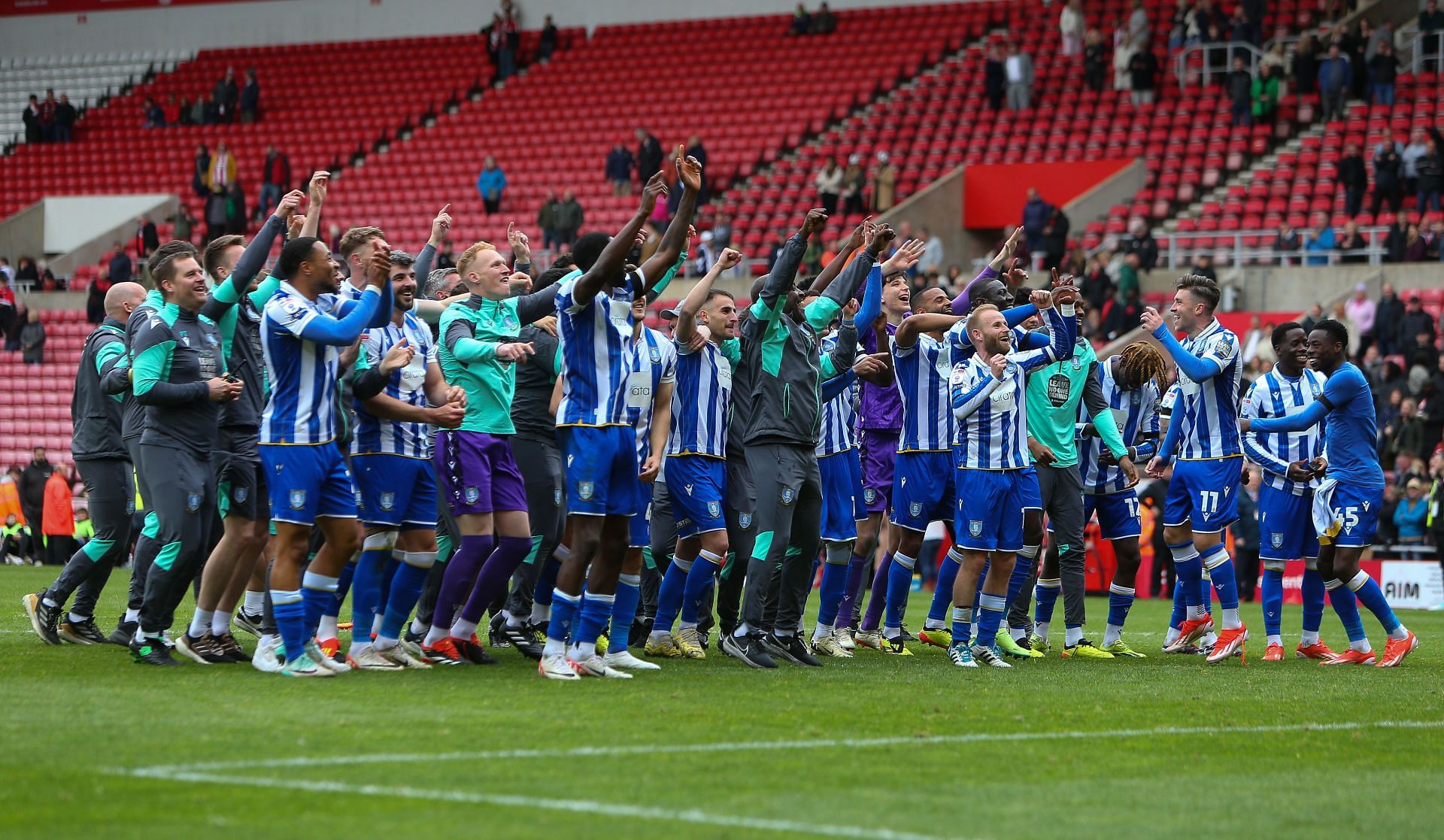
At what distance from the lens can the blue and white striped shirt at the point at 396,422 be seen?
957 centimetres

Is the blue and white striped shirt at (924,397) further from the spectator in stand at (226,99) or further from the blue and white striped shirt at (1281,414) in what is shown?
the spectator in stand at (226,99)

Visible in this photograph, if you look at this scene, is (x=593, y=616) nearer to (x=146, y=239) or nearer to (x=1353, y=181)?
Result: (x=1353, y=181)

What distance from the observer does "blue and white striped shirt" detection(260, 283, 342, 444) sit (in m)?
8.95

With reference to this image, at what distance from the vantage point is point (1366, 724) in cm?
856

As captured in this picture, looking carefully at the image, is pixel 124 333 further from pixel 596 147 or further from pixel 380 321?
pixel 596 147

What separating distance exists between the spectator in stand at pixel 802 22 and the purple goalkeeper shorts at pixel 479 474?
99.3ft

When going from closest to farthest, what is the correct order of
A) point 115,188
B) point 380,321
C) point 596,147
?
point 380,321, point 596,147, point 115,188

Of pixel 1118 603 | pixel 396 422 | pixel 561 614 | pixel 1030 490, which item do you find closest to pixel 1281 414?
pixel 1118 603

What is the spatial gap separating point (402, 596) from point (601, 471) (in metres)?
1.41

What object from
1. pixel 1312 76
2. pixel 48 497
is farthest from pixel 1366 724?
pixel 1312 76

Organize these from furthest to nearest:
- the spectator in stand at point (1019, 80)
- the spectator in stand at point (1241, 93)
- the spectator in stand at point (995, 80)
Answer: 1. the spectator in stand at point (995, 80)
2. the spectator in stand at point (1019, 80)
3. the spectator in stand at point (1241, 93)

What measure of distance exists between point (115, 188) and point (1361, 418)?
34172 mm

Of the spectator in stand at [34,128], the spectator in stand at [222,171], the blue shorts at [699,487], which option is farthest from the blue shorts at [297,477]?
the spectator in stand at [34,128]

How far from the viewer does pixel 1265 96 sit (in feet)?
99.2
